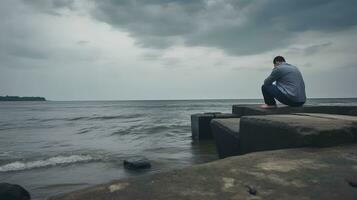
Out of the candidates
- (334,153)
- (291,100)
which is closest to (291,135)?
(334,153)

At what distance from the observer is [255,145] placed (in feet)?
13.2

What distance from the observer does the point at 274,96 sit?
618cm

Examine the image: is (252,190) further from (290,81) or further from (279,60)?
(279,60)

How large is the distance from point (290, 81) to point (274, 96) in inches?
→ 15.7

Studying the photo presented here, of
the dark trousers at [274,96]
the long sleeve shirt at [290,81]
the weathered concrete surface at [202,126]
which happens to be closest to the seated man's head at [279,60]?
the long sleeve shirt at [290,81]

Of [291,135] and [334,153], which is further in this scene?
[291,135]

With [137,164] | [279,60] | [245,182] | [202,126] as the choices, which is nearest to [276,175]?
[245,182]

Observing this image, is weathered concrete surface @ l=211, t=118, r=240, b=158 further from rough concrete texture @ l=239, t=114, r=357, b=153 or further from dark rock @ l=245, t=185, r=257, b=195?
dark rock @ l=245, t=185, r=257, b=195

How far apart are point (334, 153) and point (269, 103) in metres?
3.50

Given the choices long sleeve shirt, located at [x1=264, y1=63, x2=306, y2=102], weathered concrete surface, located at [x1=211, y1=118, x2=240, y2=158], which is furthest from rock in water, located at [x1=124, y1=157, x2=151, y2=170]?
long sleeve shirt, located at [x1=264, y1=63, x2=306, y2=102]

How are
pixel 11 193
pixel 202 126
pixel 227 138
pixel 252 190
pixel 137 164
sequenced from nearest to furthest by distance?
1. pixel 252 190
2. pixel 11 193
3. pixel 227 138
4. pixel 137 164
5. pixel 202 126

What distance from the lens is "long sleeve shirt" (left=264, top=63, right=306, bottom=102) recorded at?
597cm

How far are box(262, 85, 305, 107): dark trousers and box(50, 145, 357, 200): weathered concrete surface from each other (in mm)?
3276

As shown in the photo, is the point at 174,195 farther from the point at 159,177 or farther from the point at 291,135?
the point at 291,135
